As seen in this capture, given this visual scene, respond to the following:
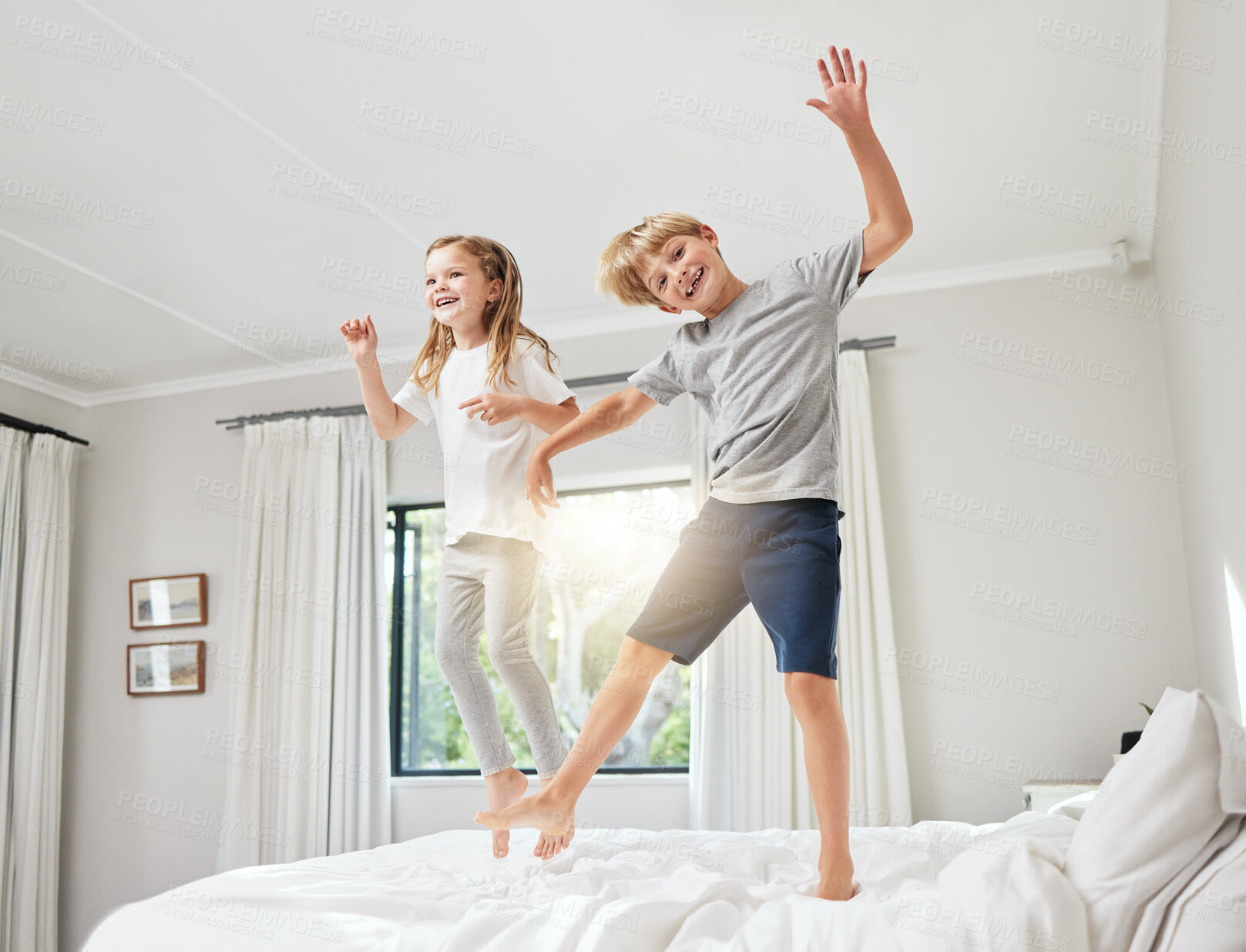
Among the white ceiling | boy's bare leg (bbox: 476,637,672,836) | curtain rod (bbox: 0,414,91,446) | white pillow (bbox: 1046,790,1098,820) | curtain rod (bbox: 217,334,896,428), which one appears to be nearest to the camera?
boy's bare leg (bbox: 476,637,672,836)

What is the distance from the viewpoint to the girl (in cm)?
196

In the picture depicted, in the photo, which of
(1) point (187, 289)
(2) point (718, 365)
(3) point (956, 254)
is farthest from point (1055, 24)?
(1) point (187, 289)

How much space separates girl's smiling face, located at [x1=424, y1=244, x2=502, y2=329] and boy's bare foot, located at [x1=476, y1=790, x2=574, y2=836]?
0.98 metres

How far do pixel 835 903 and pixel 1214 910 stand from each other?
17.4 inches

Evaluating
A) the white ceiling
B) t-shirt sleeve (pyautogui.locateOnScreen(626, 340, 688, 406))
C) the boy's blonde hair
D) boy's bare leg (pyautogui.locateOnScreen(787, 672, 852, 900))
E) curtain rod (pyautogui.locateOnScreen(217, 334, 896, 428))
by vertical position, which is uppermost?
the white ceiling

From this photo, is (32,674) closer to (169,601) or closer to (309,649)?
(169,601)

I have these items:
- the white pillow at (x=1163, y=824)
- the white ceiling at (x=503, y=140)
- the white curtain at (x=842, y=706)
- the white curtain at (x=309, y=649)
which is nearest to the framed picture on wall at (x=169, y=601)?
the white curtain at (x=309, y=649)

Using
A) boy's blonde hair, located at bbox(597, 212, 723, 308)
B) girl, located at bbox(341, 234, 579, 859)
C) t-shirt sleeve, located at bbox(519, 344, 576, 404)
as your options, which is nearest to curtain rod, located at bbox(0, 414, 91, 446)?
girl, located at bbox(341, 234, 579, 859)

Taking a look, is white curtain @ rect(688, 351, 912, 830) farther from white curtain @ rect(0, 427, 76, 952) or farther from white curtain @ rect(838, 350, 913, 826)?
white curtain @ rect(0, 427, 76, 952)

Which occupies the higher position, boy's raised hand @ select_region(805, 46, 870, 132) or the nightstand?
boy's raised hand @ select_region(805, 46, 870, 132)

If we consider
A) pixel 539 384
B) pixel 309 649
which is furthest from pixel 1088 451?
pixel 309 649

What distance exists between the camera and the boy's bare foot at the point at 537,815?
1.54m

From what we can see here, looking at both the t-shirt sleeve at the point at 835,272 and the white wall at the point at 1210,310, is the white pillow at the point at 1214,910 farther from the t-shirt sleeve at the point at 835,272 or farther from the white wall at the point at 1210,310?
the white wall at the point at 1210,310

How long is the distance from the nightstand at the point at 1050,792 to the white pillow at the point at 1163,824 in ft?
6.29
